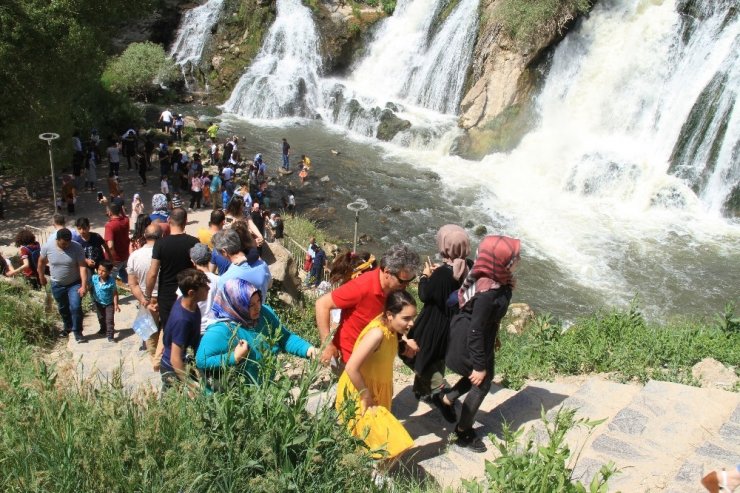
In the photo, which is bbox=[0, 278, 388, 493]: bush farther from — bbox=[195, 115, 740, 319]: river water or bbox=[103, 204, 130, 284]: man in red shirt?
bbox=[195, 115, 740, 319]: river water

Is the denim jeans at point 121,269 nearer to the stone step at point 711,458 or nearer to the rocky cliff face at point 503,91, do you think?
the stone step at point 711,458

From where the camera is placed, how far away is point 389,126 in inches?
909

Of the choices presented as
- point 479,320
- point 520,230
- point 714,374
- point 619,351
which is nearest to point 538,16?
point 520,230

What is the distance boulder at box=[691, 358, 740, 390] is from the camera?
619 centimetres

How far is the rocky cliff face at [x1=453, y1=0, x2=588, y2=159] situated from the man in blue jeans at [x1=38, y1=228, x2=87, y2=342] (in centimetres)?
1604

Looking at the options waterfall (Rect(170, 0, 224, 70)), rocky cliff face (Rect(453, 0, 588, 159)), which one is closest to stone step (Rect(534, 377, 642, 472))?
rocky cliff face (Rect(453, 0, 588, 159))

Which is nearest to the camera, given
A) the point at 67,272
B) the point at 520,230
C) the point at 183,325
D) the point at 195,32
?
the point at 183,325

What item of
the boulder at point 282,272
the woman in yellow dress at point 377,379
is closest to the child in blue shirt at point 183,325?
the woman in yellow dress at point 377,379

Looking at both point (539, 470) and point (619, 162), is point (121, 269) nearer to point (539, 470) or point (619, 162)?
point (539, 470)

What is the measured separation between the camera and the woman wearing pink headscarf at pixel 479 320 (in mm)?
4691

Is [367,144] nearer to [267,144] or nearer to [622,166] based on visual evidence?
[267,144]

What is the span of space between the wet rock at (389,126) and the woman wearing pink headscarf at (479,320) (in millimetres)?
18488

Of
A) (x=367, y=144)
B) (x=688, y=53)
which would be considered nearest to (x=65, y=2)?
(x=367, y=144)

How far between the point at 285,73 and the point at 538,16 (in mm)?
10197
